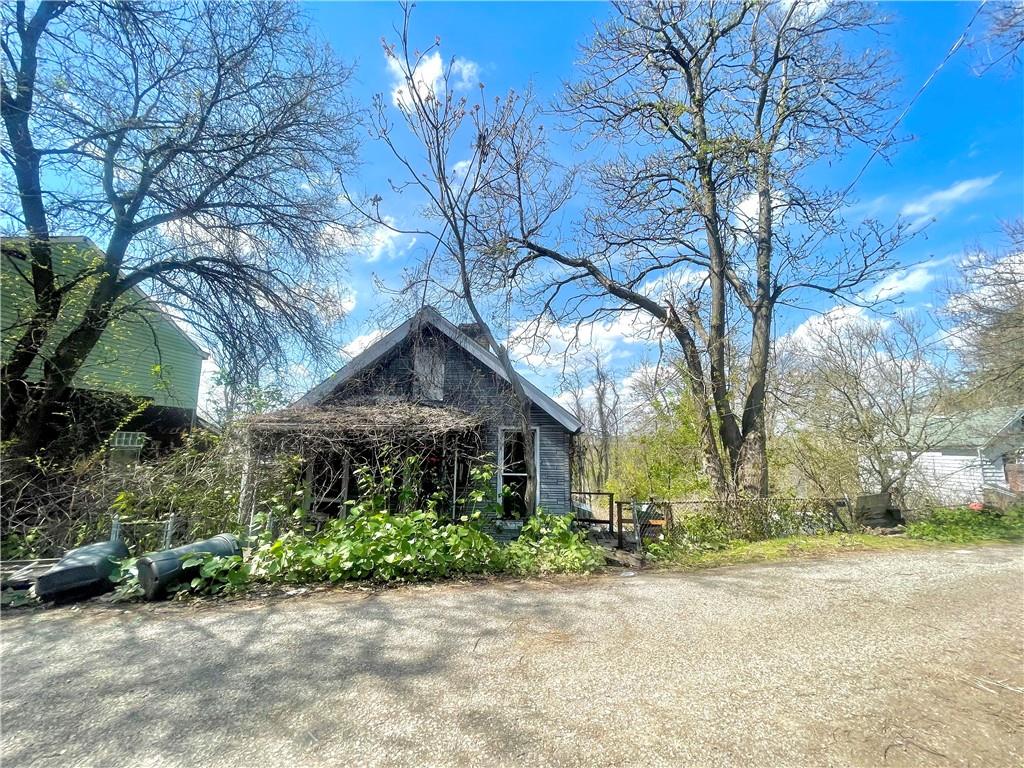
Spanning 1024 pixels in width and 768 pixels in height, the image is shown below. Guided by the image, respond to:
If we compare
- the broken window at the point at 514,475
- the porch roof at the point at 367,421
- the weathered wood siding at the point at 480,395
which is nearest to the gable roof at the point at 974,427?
the weathered wood siding at the point at 480,395

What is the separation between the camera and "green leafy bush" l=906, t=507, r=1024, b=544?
8258 mm

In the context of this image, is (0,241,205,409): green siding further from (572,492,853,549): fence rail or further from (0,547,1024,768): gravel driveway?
(572,492,853,549): fence rail

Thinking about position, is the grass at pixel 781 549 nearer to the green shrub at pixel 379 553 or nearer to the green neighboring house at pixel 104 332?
the green shrub at pixel 379 553

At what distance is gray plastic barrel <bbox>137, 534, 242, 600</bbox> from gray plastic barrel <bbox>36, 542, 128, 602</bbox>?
519 mm

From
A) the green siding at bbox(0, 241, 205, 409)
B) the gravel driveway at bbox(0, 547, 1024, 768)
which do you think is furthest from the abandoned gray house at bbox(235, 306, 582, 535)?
the green siding at bbox(0, 241, 205, 409)

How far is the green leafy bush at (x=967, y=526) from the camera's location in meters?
8.26

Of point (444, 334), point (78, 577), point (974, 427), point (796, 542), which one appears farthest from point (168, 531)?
point (974, 427)

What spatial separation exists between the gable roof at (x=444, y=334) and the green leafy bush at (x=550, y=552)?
3.03 metres

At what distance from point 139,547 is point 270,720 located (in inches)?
213

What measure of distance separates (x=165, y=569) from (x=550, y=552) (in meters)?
4.59

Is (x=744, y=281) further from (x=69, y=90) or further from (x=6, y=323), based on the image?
(x=6, y=323)

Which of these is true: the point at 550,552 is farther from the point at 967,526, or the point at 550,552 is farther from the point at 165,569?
the point at 967,526

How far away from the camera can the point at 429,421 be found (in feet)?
Answer: 25.7

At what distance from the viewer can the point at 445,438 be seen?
799 centimetres
